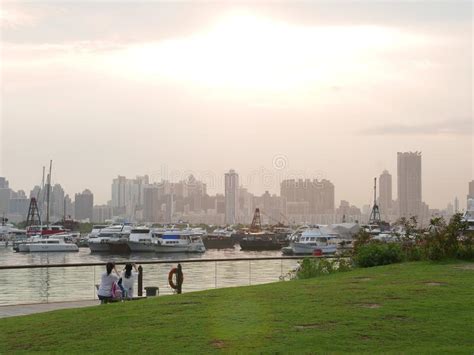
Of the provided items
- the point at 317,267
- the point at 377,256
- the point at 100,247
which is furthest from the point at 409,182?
the point at 317,267

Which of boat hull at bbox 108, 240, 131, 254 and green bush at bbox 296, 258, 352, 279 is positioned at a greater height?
green bush at bbox 296, 258, 352, 279

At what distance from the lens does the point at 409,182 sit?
5546 inches

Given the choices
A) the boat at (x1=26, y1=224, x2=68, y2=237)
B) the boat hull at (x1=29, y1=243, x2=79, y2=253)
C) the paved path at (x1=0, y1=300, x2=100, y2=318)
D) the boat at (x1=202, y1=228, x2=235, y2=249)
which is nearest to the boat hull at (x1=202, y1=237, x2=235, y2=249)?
the boat at (x1=202, y1=228, x2=235, y2=249)

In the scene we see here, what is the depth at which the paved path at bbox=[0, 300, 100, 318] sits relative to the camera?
16.5 meters

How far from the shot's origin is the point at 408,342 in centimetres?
952

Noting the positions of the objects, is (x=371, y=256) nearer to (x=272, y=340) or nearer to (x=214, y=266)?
(x=214, y=266)

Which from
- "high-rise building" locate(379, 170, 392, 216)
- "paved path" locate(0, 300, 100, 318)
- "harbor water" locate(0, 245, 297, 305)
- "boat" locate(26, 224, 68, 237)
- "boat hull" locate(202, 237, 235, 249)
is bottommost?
"boat hull" locate(202, 237, 235, 249)

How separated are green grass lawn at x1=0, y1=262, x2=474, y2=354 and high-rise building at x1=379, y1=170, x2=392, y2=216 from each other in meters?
157

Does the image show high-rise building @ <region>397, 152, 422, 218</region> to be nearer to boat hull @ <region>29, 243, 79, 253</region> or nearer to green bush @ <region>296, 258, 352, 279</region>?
boat hull @ <region>29, 243, 79, 253</region>

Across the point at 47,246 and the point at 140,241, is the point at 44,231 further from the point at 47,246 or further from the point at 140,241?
the point at 140,241

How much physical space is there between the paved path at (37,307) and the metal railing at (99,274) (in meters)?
0.58

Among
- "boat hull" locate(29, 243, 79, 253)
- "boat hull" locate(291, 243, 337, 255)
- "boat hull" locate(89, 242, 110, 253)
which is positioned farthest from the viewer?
"boat hull" locate(29, 243, 79, 253)

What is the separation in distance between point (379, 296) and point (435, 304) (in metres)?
1.23

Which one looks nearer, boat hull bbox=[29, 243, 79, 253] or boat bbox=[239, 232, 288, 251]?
boat hull bbox=[29, 243, 79, 253]
